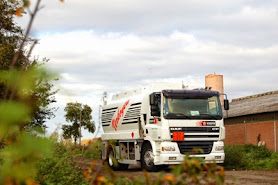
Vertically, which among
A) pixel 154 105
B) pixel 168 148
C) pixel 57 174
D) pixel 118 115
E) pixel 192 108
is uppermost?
pixel 154 105

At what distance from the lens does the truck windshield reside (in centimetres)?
1773

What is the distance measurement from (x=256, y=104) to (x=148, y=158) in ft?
59.7

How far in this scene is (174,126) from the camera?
58.1 ft

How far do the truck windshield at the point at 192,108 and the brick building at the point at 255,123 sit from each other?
11.5 m

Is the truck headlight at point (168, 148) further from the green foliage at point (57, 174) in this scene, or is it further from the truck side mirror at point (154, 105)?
the green foliage at point (57, 174)

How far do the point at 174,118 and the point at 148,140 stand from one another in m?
1.44

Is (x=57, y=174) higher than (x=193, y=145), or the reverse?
(x=193, y=145)

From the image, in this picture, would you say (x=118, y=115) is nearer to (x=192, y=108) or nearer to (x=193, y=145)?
(x=192, y=108)

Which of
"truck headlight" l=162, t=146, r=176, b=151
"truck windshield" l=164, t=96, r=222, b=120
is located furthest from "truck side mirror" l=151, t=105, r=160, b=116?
"truck headlight" l=162, t=146, r=176, b=151

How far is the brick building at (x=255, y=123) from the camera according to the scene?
2982cm

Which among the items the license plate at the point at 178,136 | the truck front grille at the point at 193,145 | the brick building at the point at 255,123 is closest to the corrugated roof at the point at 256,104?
the brick building at the point at 255,123

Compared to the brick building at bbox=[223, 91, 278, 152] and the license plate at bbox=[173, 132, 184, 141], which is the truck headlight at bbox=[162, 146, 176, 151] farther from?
the brick building at bbox=[223, 91, 278, 152]

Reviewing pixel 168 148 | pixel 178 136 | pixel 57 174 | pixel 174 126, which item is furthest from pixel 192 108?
pixel 57 174

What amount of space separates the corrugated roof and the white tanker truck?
11762mm
